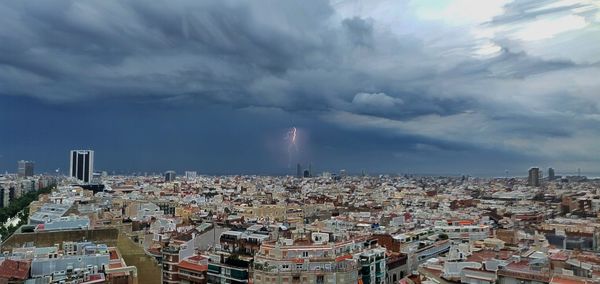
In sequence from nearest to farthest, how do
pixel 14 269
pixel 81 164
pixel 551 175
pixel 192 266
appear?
pixel 14 269 → pixel 192 266 → pixel 551 175 → pixel 81 164

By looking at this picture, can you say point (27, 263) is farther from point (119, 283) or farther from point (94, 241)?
point (94, 241)

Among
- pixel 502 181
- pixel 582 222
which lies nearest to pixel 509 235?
pixel 582 222

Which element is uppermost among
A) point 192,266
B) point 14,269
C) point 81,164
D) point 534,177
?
point 81,164

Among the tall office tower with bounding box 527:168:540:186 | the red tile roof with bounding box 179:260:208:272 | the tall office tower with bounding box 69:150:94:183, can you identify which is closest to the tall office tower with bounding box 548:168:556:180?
the tall office tower with bounding box 527:168:540:186

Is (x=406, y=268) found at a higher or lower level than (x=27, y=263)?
lower

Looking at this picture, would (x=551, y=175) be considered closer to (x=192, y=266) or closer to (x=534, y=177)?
(x=534, y=177)

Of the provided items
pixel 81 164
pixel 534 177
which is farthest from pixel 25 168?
pixel 534 177
